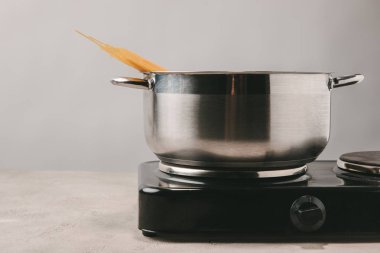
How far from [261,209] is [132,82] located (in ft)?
0.76

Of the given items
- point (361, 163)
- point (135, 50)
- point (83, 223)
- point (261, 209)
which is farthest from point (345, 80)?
point (135, 50)

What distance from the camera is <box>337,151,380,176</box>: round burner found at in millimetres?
745

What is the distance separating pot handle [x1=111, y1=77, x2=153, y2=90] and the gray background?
70 cm

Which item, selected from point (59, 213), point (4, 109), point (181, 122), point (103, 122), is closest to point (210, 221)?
point (181, 122)

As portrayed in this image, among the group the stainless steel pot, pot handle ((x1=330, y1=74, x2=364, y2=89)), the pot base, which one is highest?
pot handle ((x1=330, y1=74, x2=364, y2=89))

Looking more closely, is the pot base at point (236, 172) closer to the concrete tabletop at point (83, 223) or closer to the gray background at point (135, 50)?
the concrete tabletop at point (83, 223)

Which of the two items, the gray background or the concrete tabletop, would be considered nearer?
the concrete tabletop

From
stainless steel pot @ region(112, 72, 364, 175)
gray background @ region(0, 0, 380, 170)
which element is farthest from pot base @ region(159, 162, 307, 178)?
gray background @ region(0, 0, 380, 170)

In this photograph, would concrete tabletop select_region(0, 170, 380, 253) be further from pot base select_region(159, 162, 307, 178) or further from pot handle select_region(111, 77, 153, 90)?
pot handle select_region(111, 77, 153, 90)

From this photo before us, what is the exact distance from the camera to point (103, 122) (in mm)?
1463

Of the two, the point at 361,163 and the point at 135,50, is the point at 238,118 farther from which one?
the point at 135,50

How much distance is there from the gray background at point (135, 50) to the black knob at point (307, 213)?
30.8 inches

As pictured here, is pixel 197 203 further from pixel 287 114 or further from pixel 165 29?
pixel 165 29

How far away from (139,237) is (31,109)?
861mm
